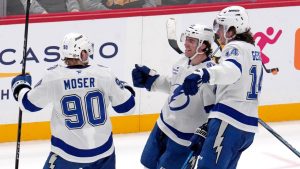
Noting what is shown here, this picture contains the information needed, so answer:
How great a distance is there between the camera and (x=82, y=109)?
14.3 ft

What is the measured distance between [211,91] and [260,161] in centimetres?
164

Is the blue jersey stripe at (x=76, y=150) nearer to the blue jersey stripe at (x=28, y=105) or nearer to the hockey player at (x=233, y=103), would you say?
the blue jersey stripe at (x=28, y=105)

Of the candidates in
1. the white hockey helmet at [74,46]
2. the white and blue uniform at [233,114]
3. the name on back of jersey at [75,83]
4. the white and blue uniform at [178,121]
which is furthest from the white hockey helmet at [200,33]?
the name on back of jersey at [75,83]

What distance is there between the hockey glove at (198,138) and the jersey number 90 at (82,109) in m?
0.63

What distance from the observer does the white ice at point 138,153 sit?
6219 millimetres

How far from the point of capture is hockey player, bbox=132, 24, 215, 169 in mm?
4867

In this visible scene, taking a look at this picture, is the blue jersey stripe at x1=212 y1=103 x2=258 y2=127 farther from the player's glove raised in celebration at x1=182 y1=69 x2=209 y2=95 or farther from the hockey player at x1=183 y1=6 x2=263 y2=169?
the player's glove raised in celebration at x1=182 y1=69 x2=209 y2=95

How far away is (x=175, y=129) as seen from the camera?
492 centimetres

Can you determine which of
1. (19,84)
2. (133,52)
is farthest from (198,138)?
(133,52)

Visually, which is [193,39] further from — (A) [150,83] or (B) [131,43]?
(B) [131,43]

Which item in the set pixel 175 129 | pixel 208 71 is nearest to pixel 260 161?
pixel 175 129

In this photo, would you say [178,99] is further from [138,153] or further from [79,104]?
[138,153]

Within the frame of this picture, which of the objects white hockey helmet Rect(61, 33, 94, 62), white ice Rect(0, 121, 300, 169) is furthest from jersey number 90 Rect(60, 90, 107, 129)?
white ice Rect(0, 121, 300, 169)

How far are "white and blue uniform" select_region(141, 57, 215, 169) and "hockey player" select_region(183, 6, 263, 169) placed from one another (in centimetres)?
12
